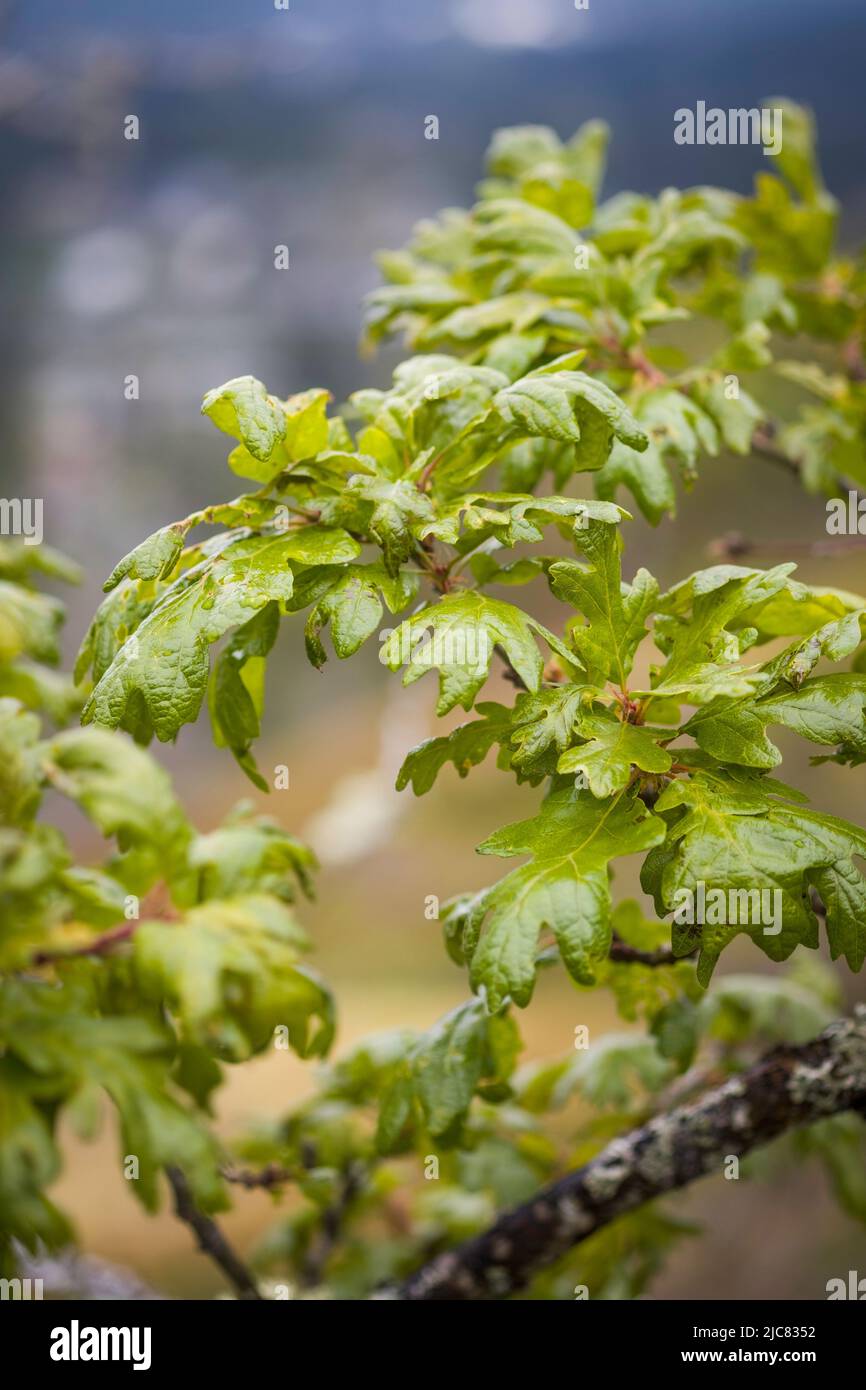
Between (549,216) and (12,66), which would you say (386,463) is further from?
(12,66)

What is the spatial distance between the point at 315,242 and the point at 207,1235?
7.29 ft

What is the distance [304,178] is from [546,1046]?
199 cm

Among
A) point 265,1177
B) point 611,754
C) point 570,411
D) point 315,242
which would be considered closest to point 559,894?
point 611,754

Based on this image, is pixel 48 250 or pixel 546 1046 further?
pixel 48 250

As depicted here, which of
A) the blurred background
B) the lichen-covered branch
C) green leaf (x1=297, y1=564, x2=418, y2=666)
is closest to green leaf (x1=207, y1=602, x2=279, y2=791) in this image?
green leaf (x1=297, y1=564, x2=418, y2=666)

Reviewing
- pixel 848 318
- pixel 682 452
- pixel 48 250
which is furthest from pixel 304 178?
pixel 682 452

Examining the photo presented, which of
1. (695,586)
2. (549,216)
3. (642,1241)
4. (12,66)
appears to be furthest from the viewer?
(12,66)

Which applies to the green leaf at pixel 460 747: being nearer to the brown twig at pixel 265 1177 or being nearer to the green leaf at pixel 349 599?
the green leaf at pixel 349 599

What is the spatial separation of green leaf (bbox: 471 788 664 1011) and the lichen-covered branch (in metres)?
0.31

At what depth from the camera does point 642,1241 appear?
1203mm

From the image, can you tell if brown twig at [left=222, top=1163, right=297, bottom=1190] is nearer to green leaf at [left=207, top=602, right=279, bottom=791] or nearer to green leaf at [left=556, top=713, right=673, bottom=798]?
green leaf at [left=207, top=602, right=279, bottom=791]

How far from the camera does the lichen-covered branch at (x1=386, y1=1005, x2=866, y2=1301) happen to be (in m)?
0.84

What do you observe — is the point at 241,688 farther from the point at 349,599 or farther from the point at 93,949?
the point at 93,949
